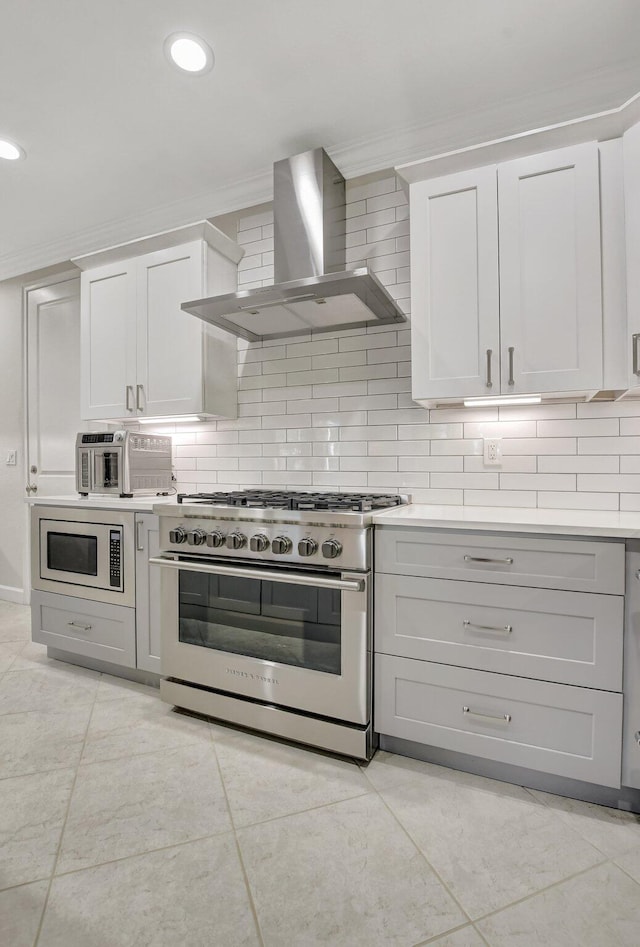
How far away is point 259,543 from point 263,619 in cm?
33

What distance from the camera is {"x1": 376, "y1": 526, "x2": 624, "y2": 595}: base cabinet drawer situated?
1.57 metres

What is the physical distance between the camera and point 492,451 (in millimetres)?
2338

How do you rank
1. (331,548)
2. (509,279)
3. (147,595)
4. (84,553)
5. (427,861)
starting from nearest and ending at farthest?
(427,861) → (331,548) → (509,279) → (147,595) → (84,553)

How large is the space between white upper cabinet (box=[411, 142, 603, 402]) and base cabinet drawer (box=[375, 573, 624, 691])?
82cm

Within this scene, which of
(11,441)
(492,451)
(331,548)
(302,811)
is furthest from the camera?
(11,441)

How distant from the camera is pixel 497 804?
163cm

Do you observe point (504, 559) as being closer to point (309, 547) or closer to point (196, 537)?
point (309, 547)

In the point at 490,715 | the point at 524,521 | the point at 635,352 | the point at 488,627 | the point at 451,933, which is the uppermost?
the point at 635,352

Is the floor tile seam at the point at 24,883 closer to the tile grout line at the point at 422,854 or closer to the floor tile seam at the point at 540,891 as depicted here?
the tile grout line at the point at 422,854

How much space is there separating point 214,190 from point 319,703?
287cm

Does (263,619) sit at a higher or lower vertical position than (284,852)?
higher

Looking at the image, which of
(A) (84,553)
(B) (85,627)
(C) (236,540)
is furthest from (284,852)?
(A) (84,553)

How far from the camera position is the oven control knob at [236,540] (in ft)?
6.71

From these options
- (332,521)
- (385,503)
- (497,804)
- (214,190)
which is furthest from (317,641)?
(214,190)
